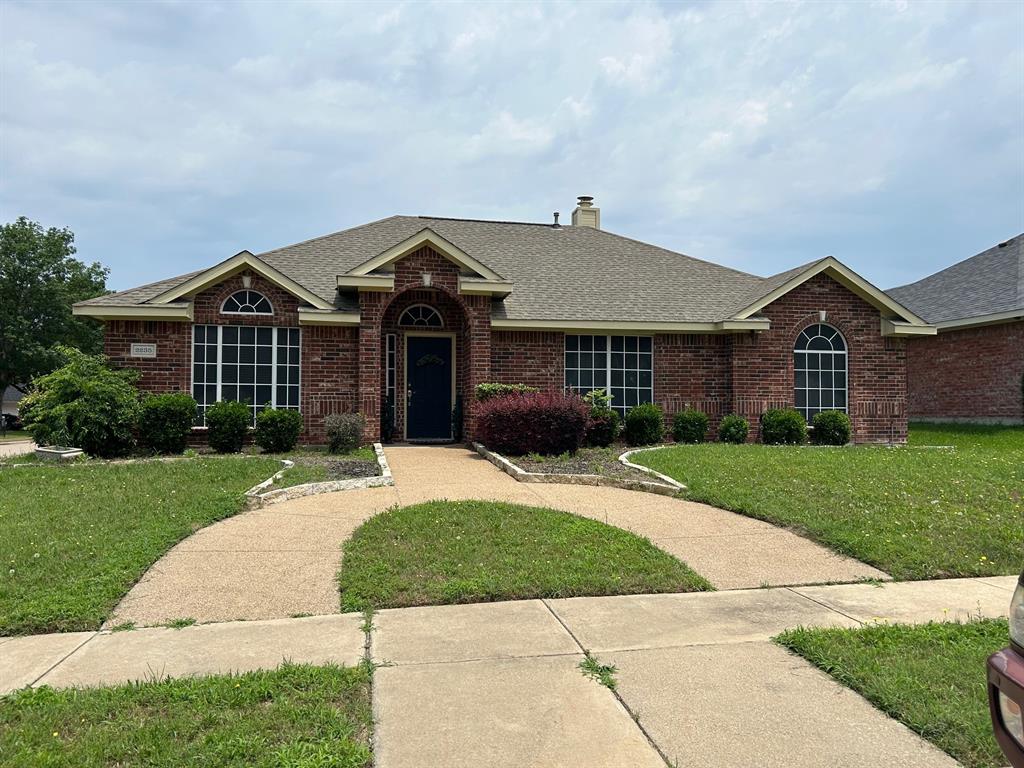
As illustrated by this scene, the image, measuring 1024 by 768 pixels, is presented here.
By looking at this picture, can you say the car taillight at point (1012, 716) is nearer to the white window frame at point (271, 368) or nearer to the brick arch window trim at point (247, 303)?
the white window frame at point (271, 368)

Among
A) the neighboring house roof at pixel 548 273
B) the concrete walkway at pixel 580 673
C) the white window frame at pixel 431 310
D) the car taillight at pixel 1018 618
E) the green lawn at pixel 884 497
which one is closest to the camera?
the car taillight at pixel 1018 618

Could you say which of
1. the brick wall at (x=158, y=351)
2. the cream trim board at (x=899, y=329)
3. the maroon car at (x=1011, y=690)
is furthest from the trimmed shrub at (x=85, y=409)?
the cream trim board at (x=899, y=329)

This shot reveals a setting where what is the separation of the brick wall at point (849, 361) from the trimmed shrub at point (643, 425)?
7.60 ft

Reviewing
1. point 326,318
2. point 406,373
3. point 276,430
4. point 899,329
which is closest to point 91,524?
point 276,430

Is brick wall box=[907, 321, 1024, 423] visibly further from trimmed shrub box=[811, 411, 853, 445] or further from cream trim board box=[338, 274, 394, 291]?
cream trim board box=[338, 274, 394, 291]

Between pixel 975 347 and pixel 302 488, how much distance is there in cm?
2238

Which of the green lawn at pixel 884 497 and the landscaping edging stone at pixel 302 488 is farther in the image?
the landscaping edging stone at pixel 302 488

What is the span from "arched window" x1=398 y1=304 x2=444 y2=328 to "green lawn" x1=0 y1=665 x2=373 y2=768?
13.0 m

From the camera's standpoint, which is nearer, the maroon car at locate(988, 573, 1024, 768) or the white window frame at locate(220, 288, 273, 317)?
the maroon car at locate(988, 573, 1024, 768)

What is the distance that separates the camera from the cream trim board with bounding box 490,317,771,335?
15891 mm

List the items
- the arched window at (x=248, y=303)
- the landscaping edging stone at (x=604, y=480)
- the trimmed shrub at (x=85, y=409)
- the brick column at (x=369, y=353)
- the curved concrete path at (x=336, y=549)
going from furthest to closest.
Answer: the brick column at (x=369, y=353) < the arched window at (x=248, y=303) < the trimmed shrub at (x=85, y=409) < the landscaping edging stone at (x=604, y=480) < the curved concrete path at (x=336, y=549)

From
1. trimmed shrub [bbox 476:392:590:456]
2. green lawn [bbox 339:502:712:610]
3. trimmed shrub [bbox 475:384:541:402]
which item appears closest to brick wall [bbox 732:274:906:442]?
trimmed shrub [bbox 475:384:541:402]

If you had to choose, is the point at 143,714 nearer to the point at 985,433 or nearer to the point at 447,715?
the point at 447,715

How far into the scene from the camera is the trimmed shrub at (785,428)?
16.3 m
